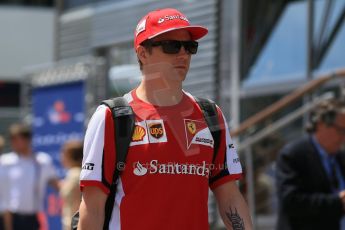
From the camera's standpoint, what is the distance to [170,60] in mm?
4164

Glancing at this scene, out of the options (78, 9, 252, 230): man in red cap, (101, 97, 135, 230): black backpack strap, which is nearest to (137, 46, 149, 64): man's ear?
(78, 9, 252, 230): man in red cap

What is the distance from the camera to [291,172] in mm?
6516

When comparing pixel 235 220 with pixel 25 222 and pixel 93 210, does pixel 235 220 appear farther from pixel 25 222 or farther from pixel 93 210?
pixel 25 222

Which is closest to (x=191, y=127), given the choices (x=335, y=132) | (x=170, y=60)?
(x=170, y=60)

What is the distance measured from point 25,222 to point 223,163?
7405 mm

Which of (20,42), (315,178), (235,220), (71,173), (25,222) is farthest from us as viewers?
(20,42)

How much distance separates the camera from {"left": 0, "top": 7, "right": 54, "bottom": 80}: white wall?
3033 cm

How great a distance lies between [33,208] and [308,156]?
5647 mm

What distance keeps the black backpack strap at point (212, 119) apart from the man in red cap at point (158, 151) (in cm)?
2

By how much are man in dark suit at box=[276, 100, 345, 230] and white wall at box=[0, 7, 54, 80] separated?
79.1 ft

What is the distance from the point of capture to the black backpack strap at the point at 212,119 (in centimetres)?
428

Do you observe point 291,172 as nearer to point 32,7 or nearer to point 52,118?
point 52,118

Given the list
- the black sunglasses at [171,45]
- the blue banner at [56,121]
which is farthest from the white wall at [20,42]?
the black sunglasses at [171,45]

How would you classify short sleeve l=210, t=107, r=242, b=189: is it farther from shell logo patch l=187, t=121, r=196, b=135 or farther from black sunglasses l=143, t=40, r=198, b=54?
black sunglasses l=143, t=40, r=198, b=54
